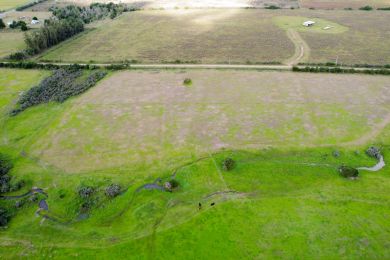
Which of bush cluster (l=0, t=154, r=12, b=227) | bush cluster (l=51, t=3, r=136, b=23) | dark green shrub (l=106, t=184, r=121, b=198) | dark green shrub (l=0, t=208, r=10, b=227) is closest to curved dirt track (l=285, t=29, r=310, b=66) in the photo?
dark green shrub (l=106, t=184, r=121, b=198)

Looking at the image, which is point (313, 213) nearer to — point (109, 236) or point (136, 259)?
point (136, 259)

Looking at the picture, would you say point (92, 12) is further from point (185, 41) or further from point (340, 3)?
point (340, 3)

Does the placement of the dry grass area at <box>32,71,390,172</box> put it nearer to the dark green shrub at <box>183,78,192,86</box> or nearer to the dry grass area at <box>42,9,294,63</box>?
the dark green shrub at <box>183,78,192,86</box>

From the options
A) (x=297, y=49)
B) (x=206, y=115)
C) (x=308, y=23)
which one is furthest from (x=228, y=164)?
(x=308, y=23)

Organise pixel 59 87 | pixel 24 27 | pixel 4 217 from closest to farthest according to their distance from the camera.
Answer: pixel 4 217, pixel 59 87, pixel 24 27

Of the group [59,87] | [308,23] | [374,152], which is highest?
[308,23]

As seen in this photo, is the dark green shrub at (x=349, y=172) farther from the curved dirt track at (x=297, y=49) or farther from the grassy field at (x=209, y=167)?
the curved dirt track at (x=297, y=49)

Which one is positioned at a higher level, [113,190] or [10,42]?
[10,42]

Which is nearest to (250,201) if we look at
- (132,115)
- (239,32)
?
(132,115)
